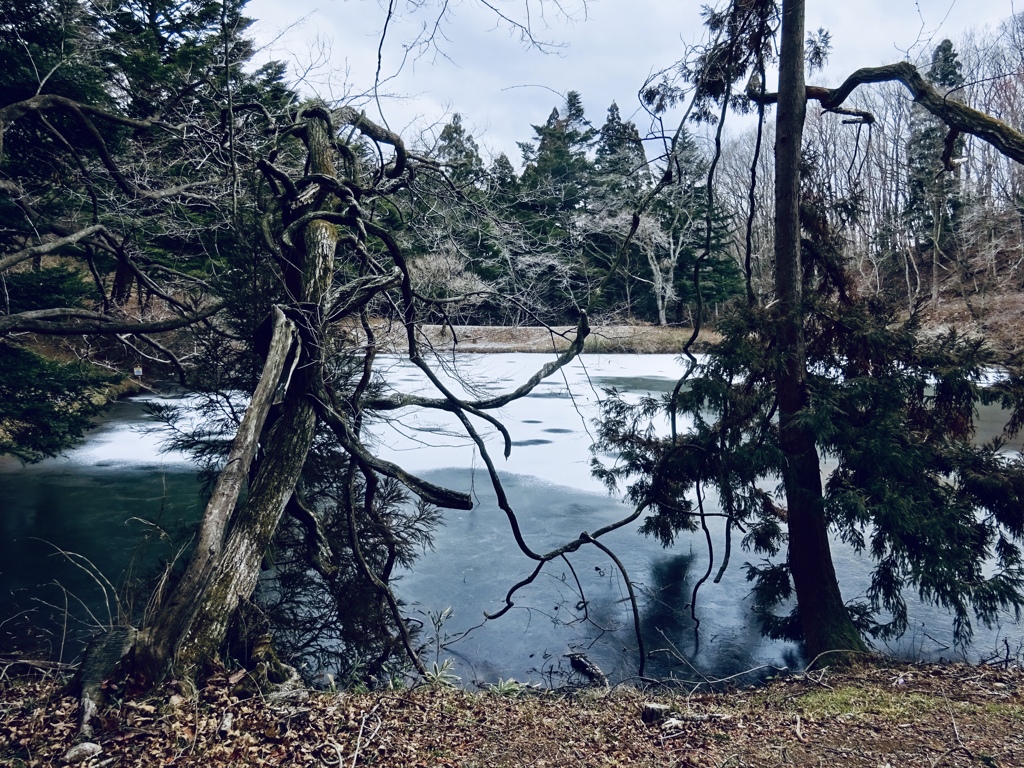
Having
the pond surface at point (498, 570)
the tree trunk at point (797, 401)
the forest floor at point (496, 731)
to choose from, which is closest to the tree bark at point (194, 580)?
the forest floor at point (496, 731)

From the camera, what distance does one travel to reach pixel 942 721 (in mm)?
3713

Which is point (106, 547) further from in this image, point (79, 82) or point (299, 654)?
point (79, 82)

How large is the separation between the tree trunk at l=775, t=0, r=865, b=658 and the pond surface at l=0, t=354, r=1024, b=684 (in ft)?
2.25

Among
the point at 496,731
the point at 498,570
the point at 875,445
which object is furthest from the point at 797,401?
the point at 496,731

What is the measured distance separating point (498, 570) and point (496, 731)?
4.54 meters

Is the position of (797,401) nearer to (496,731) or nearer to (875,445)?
(875,445)

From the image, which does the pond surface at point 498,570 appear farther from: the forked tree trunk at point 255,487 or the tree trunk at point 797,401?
the tree trunk at point 797,401

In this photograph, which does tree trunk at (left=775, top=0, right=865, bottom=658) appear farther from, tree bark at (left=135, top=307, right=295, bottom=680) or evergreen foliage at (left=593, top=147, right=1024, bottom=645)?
tree bark at (left=135, top=307, right=295, bottom=680)

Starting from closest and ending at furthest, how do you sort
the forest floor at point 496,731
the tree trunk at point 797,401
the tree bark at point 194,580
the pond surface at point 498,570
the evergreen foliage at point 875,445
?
the forest floor at point 496,731, the tree bark at point 194,580, the evergreen foliage at point 875,445, the tree trunk at point 797,401, the pond surface at point 498,570

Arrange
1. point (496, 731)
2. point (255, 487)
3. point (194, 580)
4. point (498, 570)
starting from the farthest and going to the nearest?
point (498, 570)
point (255, 487)
point (496, 731)
point (194, 580)

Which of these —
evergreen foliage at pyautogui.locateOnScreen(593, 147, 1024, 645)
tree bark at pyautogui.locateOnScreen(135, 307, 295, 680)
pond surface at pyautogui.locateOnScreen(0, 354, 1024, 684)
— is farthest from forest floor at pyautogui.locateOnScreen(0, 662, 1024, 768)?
evergreen foliage at pyautogui.locateOnScreen(593, 147, 1024, 645)

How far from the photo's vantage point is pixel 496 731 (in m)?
3.63

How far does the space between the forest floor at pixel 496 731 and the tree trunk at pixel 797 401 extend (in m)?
1.84

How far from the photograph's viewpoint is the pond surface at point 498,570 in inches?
254
